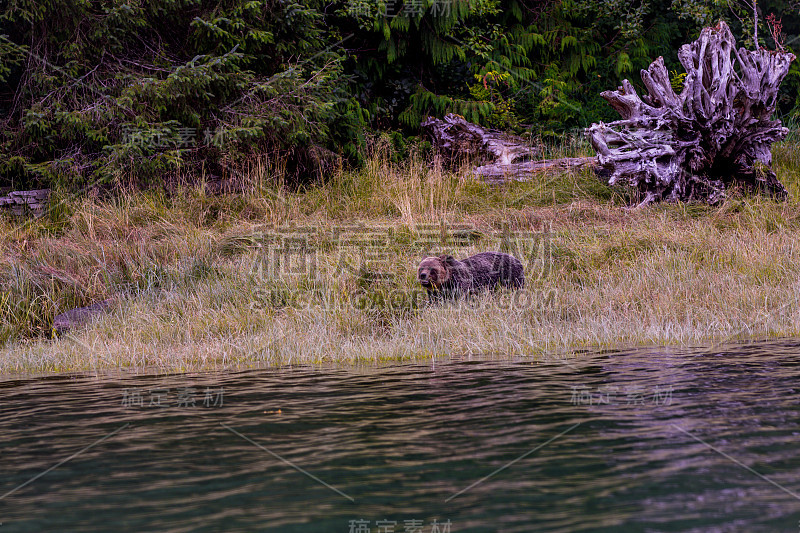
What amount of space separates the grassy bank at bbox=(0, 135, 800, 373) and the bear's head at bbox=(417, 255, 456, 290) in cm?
37

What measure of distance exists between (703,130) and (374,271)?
22.3 ft

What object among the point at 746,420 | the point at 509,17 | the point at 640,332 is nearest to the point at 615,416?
the point at 746,420

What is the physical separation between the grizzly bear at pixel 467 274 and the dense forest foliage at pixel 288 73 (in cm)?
588

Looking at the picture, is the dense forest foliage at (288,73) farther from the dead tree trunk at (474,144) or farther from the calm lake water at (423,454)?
the calm lake water at (423,454)

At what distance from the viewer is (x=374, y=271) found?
978cm

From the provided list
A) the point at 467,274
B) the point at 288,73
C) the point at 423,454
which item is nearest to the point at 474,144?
the point at 288,73

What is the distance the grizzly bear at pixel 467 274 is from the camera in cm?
892

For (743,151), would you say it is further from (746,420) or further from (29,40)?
(29,40)

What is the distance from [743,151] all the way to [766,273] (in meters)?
4.80

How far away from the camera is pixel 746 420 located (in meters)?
3.78

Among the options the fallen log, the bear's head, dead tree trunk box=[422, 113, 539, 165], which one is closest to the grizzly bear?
the bear's head

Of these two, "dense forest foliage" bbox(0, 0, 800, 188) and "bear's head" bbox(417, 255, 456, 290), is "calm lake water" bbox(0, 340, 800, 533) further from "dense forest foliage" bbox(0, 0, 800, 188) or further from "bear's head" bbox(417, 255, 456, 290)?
"dense forest foliage" bbox(0, 0, 800, 188)

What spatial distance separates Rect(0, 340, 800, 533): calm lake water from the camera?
8.66 feet

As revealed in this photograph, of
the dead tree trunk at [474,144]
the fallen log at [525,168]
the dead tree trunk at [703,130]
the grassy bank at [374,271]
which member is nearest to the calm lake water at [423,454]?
the grassy bank at [374,271]
